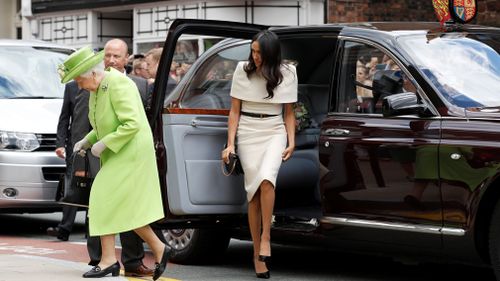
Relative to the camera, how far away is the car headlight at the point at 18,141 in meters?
12.6

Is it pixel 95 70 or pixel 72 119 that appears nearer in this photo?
pixel 95 70

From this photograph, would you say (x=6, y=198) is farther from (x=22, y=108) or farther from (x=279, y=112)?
(x=279, y=112)

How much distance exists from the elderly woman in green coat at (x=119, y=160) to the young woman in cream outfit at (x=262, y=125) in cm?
91

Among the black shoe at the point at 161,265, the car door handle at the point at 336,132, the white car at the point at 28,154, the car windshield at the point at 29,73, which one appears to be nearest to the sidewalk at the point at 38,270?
the black shoe at the point at 161,265

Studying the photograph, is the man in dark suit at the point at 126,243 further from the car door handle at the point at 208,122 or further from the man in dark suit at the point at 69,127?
the car door handle at the point at 208,122

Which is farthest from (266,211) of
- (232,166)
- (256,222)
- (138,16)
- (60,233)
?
(138,16)

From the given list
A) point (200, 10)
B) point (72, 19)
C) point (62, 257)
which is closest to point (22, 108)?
point (62, 257)

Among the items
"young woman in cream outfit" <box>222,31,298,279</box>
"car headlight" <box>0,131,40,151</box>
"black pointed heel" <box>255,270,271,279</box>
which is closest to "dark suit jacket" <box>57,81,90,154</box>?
"car headlight" <box>0,131,40,151</box>

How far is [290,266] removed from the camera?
10406 mm

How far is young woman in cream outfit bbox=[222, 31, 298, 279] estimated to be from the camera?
9.42m

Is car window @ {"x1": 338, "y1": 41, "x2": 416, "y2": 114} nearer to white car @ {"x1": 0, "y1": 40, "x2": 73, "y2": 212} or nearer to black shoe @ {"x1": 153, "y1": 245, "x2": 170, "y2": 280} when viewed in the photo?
black shoe @ {"x1": 153, "y1": 245, "x2": 170, "y2": 280}

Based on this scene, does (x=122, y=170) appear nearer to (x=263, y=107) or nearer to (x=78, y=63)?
(x=78, y=63)

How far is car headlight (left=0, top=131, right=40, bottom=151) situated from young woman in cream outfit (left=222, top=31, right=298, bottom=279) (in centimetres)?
363

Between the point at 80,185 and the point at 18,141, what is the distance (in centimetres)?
350
